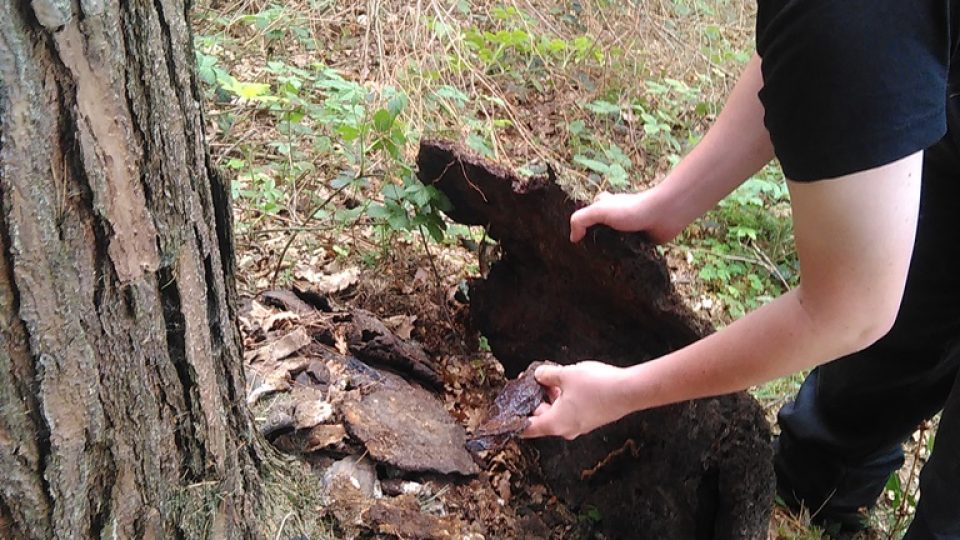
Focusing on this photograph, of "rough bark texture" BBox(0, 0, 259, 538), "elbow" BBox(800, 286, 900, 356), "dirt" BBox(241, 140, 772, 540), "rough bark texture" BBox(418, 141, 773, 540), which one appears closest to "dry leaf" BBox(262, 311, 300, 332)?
"dirt" BBox(241, 140, 772, 540)

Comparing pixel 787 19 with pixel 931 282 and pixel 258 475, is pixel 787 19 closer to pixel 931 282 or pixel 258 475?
pixel 931 282

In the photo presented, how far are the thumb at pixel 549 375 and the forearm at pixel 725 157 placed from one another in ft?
1.48

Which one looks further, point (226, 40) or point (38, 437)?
point (226, 40)

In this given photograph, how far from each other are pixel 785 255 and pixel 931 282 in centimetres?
166

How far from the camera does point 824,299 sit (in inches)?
40.7

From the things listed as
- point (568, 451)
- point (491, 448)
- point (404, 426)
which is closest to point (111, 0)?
point (404, 426)

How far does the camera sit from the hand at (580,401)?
1423 millimetres

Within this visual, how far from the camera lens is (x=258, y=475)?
1417 mm

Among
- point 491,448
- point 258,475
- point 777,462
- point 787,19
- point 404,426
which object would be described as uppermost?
point 787,19

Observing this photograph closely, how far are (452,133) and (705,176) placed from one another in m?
1.72

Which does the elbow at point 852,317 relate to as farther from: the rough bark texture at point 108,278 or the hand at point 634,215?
the rough bark texture at point 108,278

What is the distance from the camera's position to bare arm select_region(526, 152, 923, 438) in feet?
3.07

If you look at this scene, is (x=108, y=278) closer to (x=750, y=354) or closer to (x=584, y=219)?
(x=750, y=354)

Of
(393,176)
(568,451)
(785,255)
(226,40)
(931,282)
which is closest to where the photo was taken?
(931,282)
